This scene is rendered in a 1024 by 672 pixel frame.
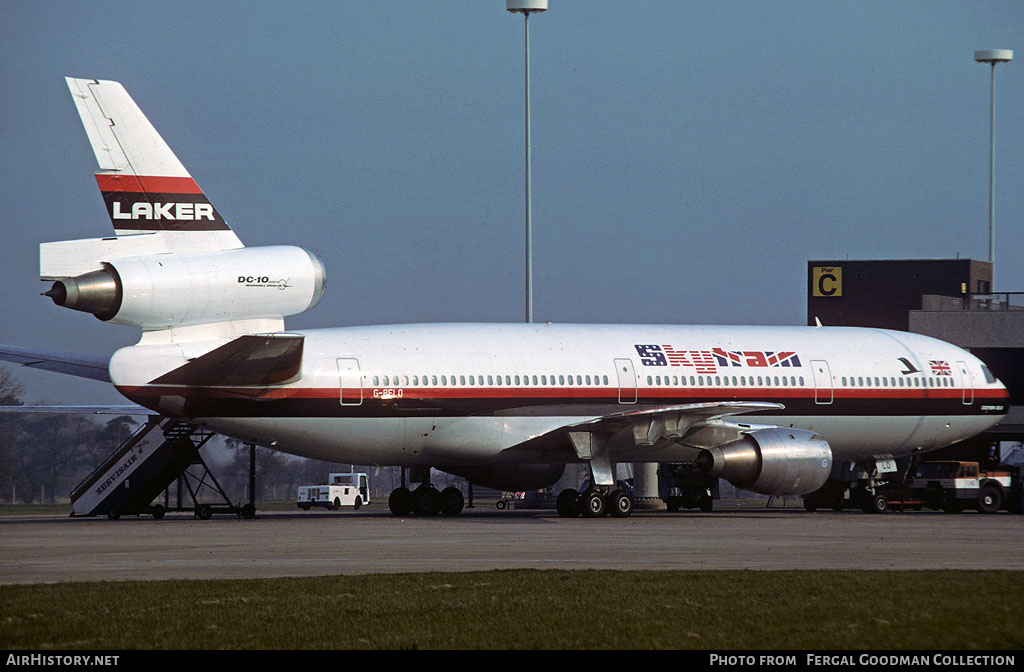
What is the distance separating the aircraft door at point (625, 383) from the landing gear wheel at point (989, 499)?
12506 mm

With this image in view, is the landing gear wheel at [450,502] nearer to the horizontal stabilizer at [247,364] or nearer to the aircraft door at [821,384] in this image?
the horizontal stabilizer at [247,364]

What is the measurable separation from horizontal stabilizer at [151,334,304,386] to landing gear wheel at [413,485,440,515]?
6.67 meters

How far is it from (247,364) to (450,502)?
879 centimetres

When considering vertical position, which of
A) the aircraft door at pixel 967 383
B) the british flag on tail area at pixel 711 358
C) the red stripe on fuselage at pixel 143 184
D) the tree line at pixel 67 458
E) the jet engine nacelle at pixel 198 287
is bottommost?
Result: the tree line at pixel 67 458

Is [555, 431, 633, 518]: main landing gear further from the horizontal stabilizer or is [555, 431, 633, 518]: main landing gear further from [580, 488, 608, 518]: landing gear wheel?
the horizontal stabilizer

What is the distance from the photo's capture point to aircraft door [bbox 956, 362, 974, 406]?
129 ft

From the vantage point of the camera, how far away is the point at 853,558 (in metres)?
20.3

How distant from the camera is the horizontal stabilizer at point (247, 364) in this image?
28859 millimetres

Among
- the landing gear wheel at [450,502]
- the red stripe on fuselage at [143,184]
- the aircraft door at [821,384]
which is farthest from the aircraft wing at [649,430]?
the red stripe on fuselage at [143,184]

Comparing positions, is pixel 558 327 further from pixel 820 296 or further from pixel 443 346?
pixel 820 296

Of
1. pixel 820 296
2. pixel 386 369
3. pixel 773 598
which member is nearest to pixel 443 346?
pixel 386 369

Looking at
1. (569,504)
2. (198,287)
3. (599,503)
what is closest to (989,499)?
(599,503)

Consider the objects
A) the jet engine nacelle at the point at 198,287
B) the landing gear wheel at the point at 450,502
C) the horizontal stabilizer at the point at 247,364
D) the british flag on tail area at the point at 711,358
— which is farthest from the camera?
the landing gear wheel at the point at 450,502

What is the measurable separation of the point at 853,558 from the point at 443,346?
1494 cm
